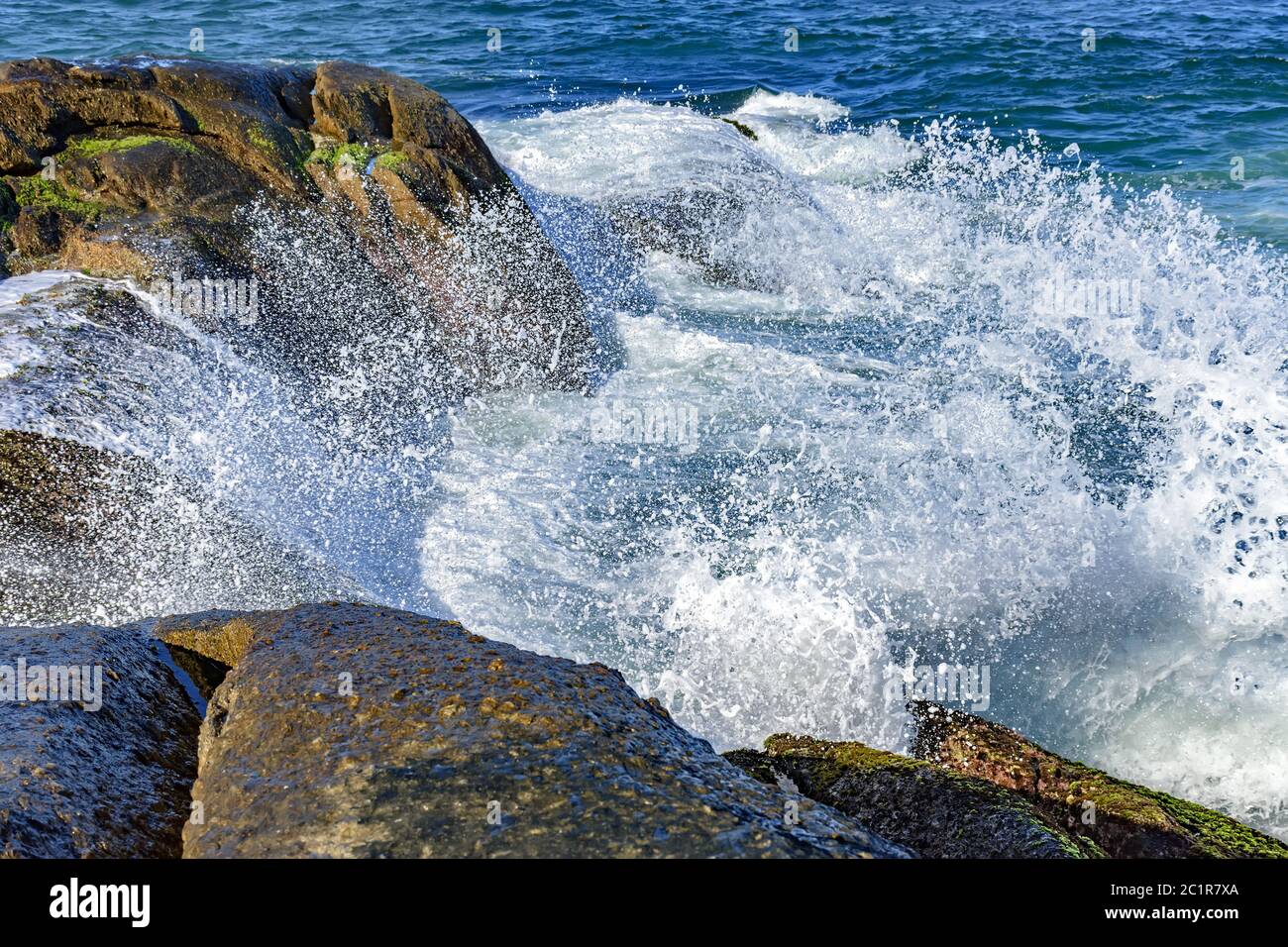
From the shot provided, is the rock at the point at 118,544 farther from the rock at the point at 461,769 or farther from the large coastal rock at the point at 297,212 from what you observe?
the rock at the point at 461,769

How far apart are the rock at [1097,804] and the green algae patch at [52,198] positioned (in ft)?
24.3

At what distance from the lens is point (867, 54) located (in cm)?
1902

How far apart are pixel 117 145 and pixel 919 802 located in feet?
26.6

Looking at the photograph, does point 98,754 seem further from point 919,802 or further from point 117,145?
point 117,145

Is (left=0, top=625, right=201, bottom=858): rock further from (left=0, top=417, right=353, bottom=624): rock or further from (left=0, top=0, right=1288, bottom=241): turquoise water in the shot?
(left=0, top=0, right=1288, bottom=241): turquoise water

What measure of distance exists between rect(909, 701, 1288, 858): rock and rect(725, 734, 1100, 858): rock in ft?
0.88

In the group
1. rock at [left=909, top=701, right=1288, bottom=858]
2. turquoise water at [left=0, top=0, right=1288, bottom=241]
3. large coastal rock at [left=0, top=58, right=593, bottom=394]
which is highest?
turquoise water at [left=0, top=0, right=1288, bottom=241]

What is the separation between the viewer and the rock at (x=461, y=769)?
2.33 meters

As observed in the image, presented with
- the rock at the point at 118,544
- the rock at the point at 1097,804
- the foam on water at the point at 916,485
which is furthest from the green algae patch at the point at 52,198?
the rock at the point at 1097,804

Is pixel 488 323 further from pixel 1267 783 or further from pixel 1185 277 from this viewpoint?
pixel 1185 277

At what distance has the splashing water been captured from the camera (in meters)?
5.77

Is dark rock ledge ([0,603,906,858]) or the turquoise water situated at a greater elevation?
the turquoise water

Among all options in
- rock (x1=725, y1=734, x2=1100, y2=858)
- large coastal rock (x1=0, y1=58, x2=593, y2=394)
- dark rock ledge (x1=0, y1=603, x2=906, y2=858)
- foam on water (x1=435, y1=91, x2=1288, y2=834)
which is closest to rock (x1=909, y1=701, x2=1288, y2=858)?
rock (x1=725, y1=734, x2=1100, y2=858)

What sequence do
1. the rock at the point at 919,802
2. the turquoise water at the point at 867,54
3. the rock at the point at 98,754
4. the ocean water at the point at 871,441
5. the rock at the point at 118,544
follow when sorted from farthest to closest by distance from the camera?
the turquoise water at the point at 867,54 → the ocean water at the point at 871,441 → the rock at the point at 118,544 → the rock at the point at 919,802 → the rock at the point at 98,754
